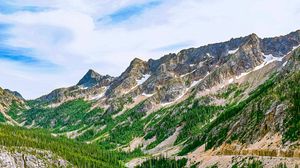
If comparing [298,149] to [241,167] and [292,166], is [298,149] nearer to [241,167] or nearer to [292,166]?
[292,166]

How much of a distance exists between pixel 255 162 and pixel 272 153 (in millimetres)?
10023

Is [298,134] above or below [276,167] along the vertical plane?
above

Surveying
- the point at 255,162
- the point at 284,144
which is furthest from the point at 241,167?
the point at 284,144

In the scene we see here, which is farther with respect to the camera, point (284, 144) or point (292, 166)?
point (284, 144)

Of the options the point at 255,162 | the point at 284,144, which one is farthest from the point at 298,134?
the point at 255,162

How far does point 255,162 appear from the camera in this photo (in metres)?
195

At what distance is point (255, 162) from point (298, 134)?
73.5ft

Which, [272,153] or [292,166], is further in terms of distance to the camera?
[272,153]

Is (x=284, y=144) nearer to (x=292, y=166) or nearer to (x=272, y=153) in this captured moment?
(x=272, y=153)

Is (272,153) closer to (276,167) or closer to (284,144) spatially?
(284,144)

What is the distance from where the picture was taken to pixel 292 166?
175250 mm

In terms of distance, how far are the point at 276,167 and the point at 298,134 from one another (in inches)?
949

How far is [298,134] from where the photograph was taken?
19562 centimetres

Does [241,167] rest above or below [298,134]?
below
